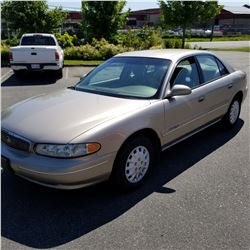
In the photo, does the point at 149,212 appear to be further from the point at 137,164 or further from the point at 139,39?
the point at 139,39

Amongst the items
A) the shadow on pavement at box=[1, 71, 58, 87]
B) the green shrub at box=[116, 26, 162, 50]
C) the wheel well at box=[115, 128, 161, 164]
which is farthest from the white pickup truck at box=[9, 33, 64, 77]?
the green shrub at box=[116, 26, 162, 50]

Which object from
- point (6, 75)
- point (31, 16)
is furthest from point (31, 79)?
point (31, 16)

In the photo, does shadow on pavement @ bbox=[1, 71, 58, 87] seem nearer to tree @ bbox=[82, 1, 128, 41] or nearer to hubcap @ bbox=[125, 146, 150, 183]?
hubcap @ bbox=[125, 146, 150, 183]

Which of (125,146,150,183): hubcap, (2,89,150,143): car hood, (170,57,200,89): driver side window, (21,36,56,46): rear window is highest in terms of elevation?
(21,36,56,46): rear window

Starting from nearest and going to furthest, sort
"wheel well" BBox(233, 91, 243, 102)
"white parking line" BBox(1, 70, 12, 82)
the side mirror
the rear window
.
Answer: the side mirror < "wheel well" BBox(233, 91, 243, 102) < "white parking line" BBox(1, 70, 12, 82) < the rear window

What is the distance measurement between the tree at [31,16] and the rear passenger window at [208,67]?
17.6m

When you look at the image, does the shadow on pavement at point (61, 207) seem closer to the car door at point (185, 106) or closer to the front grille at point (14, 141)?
the car door at point (185, 106)

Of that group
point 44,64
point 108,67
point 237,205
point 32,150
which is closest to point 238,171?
point 237,205

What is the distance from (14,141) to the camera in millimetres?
3516

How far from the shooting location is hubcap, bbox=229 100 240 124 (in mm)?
5945

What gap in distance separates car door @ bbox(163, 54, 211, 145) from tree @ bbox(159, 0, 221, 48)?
20.9 metres

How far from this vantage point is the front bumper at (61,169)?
3.20 metres

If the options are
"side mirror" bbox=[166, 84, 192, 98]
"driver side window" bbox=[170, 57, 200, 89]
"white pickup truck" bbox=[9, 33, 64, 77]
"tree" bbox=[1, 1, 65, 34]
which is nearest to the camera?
"side mirror" bbox=[166, 84, 192, 98]

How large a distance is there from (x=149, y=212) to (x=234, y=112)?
10.9 feet
